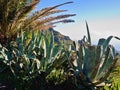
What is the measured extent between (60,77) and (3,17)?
3.40m

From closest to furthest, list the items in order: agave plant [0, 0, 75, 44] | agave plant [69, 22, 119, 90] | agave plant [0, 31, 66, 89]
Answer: agave plant [69, 22, 119, 90] → agave plant [0, 31, 66, 89] → agave plant [0, 0, 75, 44]

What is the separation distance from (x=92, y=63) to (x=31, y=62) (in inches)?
47.2

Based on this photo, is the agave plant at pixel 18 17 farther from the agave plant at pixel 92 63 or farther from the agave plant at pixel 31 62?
the agave plant at pixel 92 63

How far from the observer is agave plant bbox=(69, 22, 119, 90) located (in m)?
6.00

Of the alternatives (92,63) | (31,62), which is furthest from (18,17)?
(92,63)

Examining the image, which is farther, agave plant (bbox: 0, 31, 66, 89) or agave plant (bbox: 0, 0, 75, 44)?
agave plant (bbox: 0, 0, 75, 44)

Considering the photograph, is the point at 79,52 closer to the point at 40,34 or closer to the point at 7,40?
the point at 40,34

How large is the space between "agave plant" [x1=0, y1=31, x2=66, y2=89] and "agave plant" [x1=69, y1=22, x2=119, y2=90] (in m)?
0.47

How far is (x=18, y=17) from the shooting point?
9.70m

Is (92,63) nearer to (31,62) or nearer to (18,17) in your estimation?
(31,62)

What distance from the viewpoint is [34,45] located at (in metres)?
7.11

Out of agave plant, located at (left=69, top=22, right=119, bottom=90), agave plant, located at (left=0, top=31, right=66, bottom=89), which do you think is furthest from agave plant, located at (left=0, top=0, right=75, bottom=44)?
agave plant, located at (left=69, top=22, right=119, bottom=90)

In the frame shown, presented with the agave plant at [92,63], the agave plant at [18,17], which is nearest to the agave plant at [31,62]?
the agave plant at [92,63]

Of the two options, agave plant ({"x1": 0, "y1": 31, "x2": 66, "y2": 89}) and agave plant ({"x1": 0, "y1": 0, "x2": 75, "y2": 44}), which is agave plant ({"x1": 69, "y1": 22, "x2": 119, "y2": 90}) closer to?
agave plant ({"x1": 0, "y1": 31, "x2": 66, "y2": 89})
